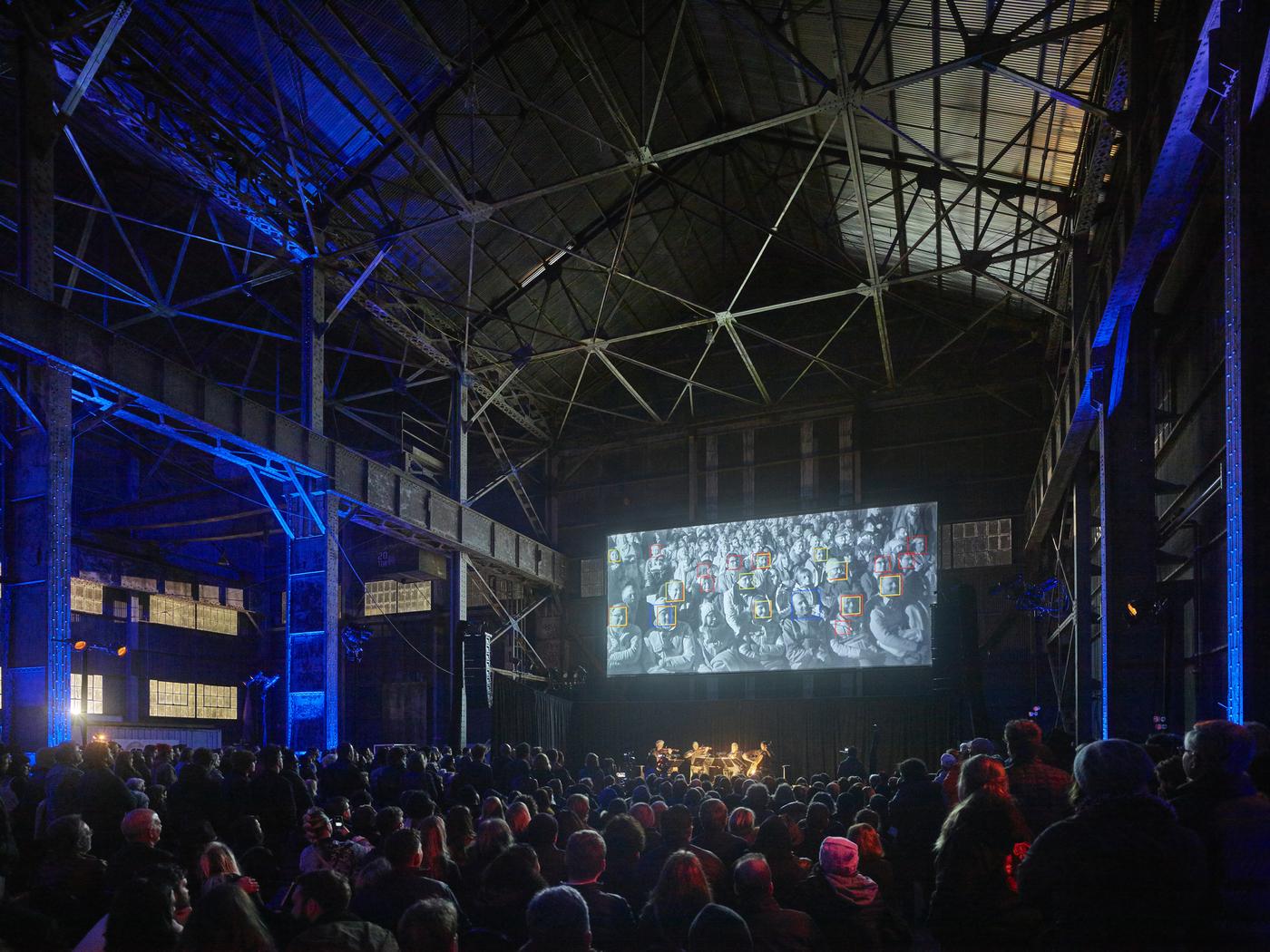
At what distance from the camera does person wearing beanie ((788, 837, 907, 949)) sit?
15.6 ft

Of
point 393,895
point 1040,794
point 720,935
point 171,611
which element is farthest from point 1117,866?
point 171,611

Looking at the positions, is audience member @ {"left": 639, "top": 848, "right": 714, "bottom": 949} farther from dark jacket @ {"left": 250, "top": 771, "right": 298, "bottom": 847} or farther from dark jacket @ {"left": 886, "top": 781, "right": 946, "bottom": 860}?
dark jacket @ {"left": 250, "top": 771, "right": 298, "bottom": 847}

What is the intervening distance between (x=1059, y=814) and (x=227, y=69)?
16946 mm

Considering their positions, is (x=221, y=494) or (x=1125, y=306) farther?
(x=221, y=494)

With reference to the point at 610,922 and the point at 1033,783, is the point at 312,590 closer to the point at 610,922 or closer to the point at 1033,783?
the point at 610,922

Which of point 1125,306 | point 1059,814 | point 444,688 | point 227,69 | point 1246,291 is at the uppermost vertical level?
point 227,69

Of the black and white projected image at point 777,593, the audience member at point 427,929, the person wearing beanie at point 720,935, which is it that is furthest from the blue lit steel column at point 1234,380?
the black and white projected image at point 777,593

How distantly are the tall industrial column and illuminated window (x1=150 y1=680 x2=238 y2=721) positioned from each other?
43.1ft

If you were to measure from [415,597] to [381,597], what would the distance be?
1292mm

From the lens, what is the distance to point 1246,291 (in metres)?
6.37

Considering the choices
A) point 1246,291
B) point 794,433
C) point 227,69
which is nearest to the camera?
point 1246,291

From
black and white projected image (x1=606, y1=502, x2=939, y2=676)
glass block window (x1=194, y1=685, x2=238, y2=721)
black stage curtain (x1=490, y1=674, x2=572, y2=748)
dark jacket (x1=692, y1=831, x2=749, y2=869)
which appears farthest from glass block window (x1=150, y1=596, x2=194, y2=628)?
dark jacket (x1=692, y1=831, x2=749, y2=869)

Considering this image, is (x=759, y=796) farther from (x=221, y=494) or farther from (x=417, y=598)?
(x=417, y=598)

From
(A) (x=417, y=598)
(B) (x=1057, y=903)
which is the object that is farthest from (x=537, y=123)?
(B) (x=1057, y=903)
